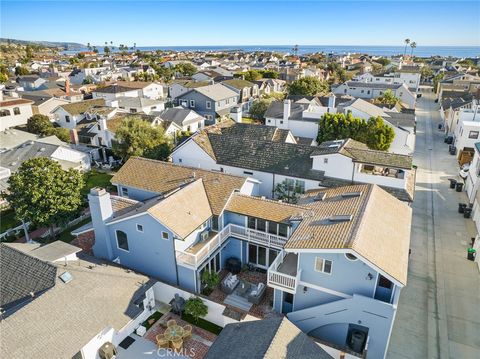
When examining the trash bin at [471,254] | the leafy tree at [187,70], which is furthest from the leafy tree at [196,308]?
the leafy tree at [187,70]

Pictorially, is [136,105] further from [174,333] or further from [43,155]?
[174,333]

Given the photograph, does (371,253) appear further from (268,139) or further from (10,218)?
(10,218)

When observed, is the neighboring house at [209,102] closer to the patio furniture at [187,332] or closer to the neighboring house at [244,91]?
the neighboring house at [244,91]

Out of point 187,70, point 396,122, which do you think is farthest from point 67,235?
point 187,70

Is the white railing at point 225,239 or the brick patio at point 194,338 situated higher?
the white railing at point 225,239

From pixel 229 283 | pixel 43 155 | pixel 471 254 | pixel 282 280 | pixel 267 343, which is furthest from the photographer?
pixel 43 155

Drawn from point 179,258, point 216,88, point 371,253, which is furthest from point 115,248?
point 216,88

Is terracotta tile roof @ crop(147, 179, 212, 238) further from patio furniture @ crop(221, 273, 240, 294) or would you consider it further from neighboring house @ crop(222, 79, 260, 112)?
neighboring house @ crop(222, 79, 260, 112)
